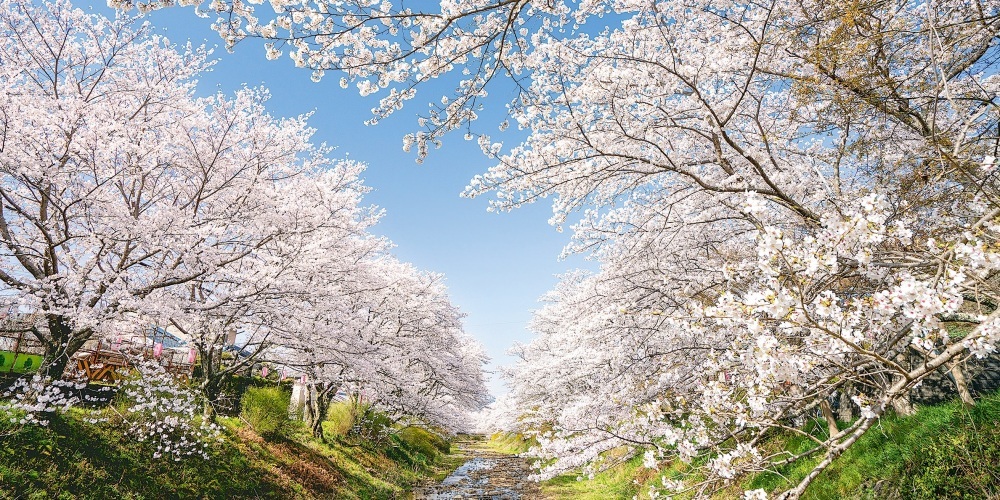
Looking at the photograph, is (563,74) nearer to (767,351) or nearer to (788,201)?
(788,201)

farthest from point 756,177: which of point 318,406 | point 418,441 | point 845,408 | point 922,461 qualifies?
point 418,441

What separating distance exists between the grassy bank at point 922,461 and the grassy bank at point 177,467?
29.2 ft

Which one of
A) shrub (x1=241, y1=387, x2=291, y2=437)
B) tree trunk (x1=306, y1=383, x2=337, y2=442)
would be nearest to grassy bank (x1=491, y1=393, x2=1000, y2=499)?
shrub (x1=241, y1=387, x2=291, y2=437)

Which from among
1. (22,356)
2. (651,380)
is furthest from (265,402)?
(651,380)

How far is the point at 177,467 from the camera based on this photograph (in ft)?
29.0

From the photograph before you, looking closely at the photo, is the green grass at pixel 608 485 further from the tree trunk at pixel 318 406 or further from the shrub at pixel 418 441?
the shrub at pixel 418 441

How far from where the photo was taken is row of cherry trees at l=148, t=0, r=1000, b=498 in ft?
10.2

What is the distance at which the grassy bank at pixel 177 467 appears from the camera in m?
6.72

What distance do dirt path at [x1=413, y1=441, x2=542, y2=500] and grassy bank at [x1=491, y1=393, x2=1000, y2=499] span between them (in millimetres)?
10782

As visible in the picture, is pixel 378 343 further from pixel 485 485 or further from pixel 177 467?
pixel 485 485

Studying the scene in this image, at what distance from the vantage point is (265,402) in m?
13.3

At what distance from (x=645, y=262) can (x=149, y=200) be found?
33.7 feet

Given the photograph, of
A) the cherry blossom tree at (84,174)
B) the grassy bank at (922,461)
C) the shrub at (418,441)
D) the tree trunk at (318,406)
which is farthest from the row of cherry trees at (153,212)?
the shrub at (418,441)

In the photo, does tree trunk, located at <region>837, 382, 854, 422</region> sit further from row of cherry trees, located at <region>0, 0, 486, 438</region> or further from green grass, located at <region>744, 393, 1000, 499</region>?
row of cherry trees, located at <region>0, 0, 486, 438</region>
